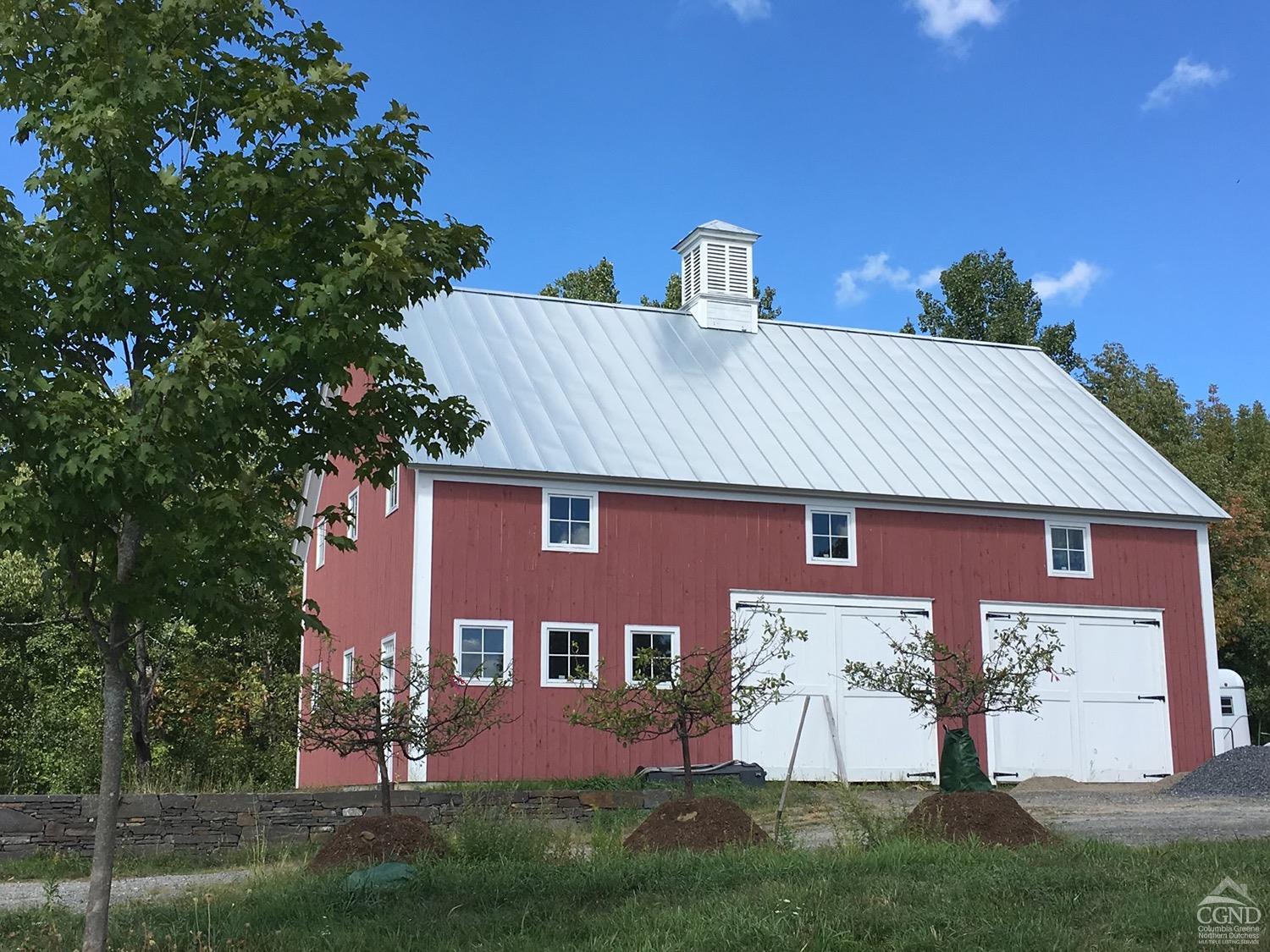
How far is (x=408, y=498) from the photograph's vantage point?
1952 cm

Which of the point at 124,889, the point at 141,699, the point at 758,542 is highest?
the point at 758,542

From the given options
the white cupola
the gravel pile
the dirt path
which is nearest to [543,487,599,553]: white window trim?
the white cupola

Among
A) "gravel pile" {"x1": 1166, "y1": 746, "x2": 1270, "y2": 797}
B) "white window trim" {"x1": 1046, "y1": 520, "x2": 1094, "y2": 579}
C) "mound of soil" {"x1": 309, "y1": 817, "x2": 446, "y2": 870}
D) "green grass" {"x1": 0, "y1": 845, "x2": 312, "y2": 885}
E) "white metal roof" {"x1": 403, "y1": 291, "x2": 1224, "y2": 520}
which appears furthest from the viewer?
"white window trim" {"x1": 1046, "y1": 520, "x2": 1094, "y2": 579}

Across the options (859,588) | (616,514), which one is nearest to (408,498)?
(616,514)

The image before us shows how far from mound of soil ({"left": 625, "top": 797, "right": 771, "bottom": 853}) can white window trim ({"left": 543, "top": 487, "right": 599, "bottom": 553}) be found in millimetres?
8001

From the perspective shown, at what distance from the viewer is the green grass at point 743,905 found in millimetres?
7203

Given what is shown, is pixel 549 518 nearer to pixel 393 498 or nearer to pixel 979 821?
pixel 393 498

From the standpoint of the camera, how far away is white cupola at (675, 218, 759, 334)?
2534 cm

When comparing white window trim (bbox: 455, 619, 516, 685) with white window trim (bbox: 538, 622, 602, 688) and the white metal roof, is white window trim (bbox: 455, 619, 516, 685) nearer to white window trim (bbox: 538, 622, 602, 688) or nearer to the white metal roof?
white window trim (bbox: 538, 622, 602, 688)

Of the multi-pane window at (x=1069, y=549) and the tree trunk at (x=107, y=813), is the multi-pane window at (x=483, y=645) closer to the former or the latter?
the multi-pane window at (x=1069, y=549)

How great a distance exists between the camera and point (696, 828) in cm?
1129

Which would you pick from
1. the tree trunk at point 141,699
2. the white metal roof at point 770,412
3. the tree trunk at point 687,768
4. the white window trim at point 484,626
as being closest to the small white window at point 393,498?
the white metal roof at point 770,412

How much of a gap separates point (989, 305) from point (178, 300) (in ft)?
130

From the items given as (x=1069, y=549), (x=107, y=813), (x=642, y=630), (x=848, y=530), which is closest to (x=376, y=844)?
(x=107, y=813)
